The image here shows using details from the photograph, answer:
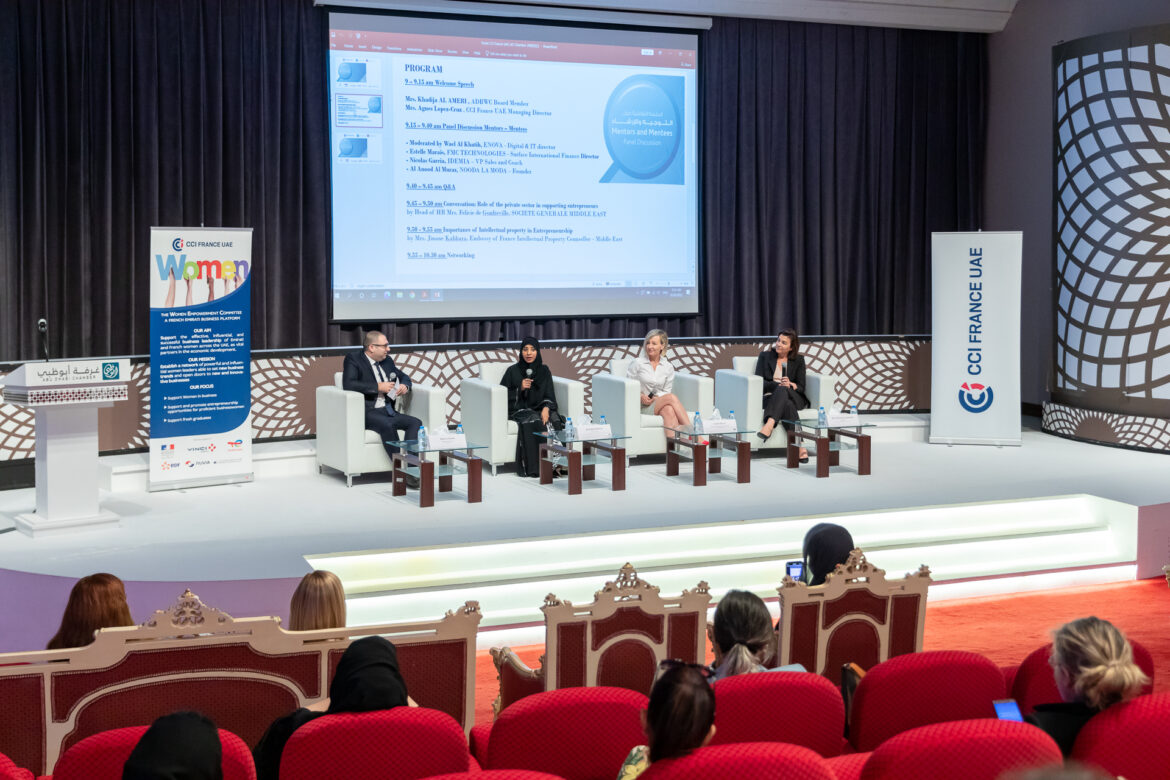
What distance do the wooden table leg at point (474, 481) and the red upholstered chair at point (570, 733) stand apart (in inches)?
165

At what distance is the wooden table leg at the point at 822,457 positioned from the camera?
7.30m

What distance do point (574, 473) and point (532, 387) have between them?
103cm

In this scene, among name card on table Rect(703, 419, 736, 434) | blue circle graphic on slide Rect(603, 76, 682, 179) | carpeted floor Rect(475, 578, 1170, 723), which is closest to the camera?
carpeted floor Rect(475, 578, 1170, 723)

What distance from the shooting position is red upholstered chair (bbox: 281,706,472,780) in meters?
2.11

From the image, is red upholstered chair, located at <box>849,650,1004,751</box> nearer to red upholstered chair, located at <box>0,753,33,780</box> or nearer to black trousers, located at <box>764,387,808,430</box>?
red upholstered chair, located at <box>0,753,33,780</box>

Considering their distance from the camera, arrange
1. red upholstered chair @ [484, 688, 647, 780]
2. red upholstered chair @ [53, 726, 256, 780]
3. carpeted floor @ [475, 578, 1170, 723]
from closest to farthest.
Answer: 1. red upholstered chair @ [53, 726, 256, 780]
2. red upholstered chair @ [484, 688, 647, 780]
3. carpeted floor @ [475, 578, 1170, 723]

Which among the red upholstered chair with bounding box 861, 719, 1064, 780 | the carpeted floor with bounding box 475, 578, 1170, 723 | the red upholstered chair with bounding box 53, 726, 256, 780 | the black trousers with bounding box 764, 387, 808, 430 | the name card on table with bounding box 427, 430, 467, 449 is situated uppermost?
the black trousers with bounding box 764, 387, 808, 430

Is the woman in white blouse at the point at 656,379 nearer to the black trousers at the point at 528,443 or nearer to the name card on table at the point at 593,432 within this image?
the black trousers at the point at 528,443

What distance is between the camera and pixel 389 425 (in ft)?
23.3

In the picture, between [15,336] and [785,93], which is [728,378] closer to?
[785,93]

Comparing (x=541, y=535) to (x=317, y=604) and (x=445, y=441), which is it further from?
(x=317, y=604)

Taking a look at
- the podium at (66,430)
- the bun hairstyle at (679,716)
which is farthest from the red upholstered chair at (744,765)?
the podium at (66,430)

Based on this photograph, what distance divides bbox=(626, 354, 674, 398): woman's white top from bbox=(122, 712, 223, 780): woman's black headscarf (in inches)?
240

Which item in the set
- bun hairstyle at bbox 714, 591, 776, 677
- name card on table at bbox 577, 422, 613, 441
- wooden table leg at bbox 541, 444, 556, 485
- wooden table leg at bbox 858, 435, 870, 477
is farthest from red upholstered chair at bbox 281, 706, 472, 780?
wooden table leg at bbox 858, 435, 870, 477
